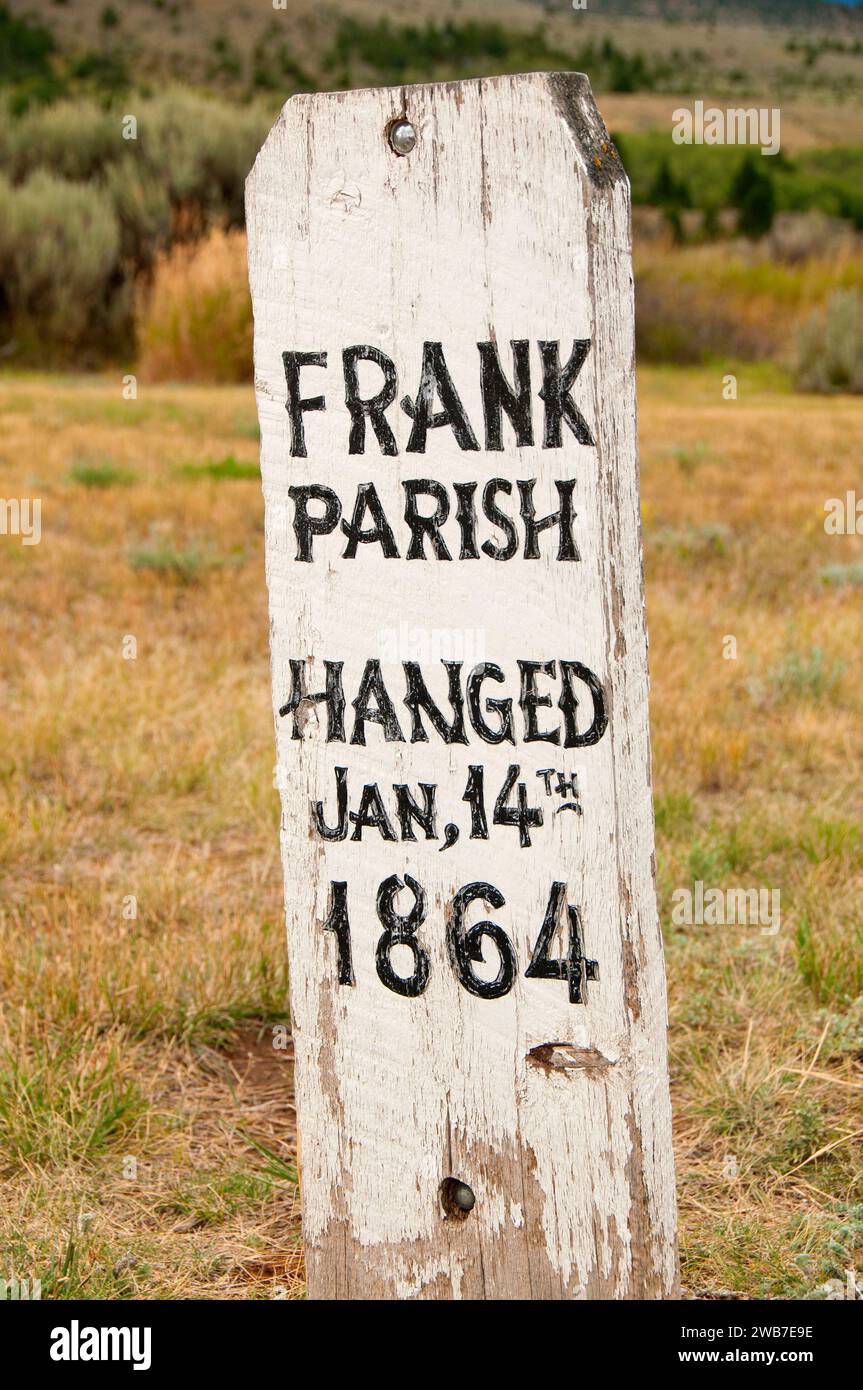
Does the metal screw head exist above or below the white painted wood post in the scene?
above

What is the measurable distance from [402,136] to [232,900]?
2.04m

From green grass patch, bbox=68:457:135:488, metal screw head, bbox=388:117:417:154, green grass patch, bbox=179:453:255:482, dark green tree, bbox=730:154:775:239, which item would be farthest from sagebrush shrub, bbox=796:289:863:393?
metal screw head, bbox=388:117:417:154

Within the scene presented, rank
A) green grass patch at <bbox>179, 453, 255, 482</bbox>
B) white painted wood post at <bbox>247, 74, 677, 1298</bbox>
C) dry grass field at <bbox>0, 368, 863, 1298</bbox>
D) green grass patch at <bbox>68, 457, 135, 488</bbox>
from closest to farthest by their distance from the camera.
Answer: white painted wood post at <bbox>247, 74, 677, 1298</bbox>
dry grass field at <bbox>0, 368, 863, 1298</bbox>
green grass patch at <bbox>68, 457, 135, 488</bbox>
green grass patch at <bbox>179, 453, 255, 482</bbox>

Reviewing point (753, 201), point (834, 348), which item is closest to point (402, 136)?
point (834, 348)

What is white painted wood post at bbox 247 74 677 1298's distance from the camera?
175 centimetres

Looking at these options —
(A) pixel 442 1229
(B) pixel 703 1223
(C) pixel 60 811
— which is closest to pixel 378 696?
(A) pixel 442 1229

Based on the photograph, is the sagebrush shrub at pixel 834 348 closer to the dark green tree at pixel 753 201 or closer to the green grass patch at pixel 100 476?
the green grass patch at pixel 100 476

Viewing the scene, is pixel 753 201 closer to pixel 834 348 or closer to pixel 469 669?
pixel 834 348

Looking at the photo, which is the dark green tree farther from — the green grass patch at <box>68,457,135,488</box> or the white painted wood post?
the white painted wood post

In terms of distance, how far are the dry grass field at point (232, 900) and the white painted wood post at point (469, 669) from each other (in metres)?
0.48

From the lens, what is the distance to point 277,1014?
2980 millimetres

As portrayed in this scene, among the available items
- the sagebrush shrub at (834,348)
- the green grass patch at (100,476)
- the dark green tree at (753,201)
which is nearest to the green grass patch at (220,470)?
the green grass patch at (100,476)

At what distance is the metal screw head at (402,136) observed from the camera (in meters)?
1.79

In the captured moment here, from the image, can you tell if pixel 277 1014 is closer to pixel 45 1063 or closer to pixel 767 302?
pixel 45 1063
